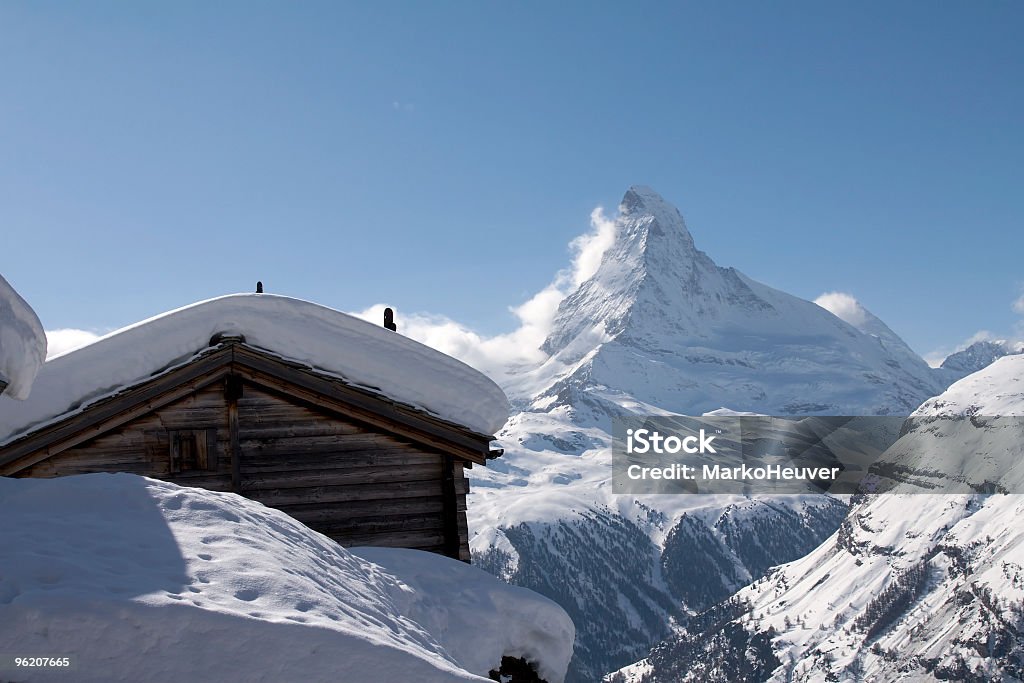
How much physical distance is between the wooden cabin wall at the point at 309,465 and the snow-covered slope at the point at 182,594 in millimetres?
5059

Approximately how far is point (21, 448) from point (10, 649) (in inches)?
277

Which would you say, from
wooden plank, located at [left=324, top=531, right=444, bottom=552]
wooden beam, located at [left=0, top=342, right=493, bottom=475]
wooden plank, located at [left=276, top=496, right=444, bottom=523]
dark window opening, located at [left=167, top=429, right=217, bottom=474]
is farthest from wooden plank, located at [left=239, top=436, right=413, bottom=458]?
wooden plank, located at [left=324, top=531, right=444, bottom=552]

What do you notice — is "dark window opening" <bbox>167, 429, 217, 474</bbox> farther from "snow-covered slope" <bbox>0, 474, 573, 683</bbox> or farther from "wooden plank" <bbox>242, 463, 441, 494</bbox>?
"snow-covered slope" <bbox>0, 474, 573, 683</bbox>

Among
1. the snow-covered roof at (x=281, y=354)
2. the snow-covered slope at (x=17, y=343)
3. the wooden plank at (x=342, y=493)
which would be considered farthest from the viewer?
the wooden plank at (x=342, y=493)

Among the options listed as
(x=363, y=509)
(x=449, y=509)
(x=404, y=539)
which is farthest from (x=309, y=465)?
(x=449, y=509)

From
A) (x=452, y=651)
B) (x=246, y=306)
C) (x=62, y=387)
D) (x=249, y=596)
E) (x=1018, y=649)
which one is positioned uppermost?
(x=246, y=306)

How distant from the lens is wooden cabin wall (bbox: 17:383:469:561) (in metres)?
11.5

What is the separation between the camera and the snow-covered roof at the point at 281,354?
10750 millimetres

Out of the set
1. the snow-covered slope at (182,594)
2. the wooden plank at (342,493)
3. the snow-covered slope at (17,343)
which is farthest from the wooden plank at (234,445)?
the snow-covered slope at (17,343)

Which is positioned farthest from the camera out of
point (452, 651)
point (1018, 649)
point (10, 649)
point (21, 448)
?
point (1018, 649)

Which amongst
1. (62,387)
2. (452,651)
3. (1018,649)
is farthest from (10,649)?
(1018,649)

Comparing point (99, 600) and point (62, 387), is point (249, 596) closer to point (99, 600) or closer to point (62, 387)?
point (99, 600)

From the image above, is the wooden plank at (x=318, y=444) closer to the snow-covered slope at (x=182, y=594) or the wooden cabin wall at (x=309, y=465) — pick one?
the wooden cabin wall at (x=309, y=465)

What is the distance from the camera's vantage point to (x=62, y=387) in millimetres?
10711
